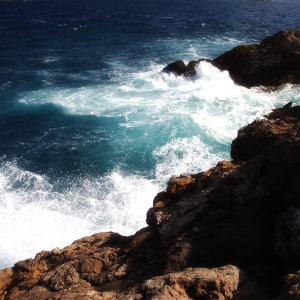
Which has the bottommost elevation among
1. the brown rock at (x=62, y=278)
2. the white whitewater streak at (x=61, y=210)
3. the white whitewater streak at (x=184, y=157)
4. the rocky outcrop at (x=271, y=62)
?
the white whitewater streak at (x=61, y=210)

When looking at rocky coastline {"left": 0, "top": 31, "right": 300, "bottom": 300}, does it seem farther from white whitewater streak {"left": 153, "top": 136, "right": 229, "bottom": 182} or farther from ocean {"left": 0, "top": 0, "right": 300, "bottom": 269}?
white whitewater streak {"left": 153, "top": 136, "right": 229, "bottom": 182}

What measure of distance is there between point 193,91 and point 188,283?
1349 inches

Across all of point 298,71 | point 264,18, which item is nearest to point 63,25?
point 264,18

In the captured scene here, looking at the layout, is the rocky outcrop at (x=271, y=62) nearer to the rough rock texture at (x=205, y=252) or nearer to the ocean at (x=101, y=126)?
the ocean at (x=101, y=126)

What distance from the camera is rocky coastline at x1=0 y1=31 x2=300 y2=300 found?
8.59 meters

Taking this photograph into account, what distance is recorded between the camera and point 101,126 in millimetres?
33594

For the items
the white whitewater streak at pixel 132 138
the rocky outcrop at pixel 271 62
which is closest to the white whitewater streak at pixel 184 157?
the white whitewater streak at pixel 132 138

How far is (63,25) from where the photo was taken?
276ft

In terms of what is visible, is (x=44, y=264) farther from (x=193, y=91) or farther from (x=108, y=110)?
(x=193, y=91)

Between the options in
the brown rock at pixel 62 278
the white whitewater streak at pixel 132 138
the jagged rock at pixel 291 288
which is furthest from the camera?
the white whitewater streak at pixel 132 138

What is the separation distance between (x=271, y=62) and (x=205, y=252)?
1417 inches

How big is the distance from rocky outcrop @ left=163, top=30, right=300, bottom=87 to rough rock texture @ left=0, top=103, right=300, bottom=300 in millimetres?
30587

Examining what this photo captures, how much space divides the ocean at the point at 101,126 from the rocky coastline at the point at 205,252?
8.63m

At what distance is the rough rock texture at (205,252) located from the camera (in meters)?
8.60
